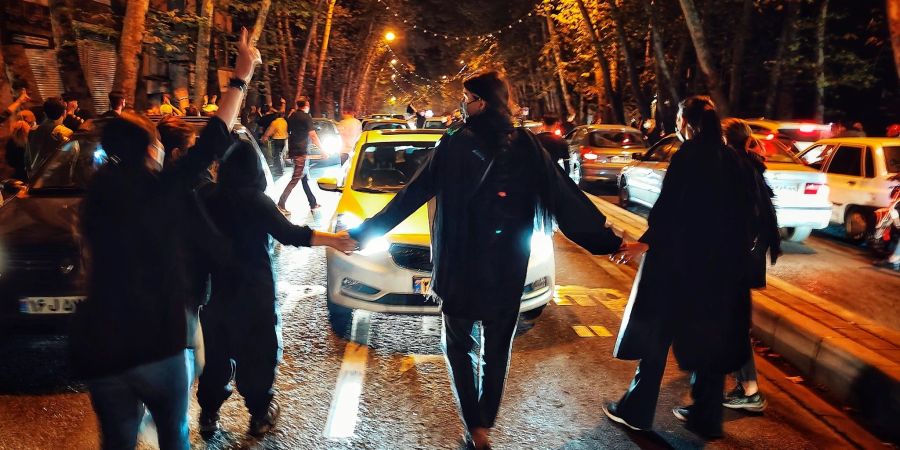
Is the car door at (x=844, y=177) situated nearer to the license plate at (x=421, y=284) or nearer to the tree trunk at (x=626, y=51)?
the license plate at (x=421, y=284)

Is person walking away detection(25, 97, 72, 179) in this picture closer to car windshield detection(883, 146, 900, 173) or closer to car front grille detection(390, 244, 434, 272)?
car front grille detection(390, 244, 434, 272)

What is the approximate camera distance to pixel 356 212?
19.5 feet

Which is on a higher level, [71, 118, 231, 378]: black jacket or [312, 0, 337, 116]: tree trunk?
[312, 0, 337, 116]: tree trunk

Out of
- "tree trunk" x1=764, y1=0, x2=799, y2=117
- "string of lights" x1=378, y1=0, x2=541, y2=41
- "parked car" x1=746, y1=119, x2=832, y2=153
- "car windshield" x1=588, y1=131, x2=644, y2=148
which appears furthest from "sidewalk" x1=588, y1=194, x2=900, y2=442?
"string of lights" x1=378, y1=0, x2=541, y2=41

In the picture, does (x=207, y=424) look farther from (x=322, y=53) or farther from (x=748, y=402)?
(x=322, y=53)

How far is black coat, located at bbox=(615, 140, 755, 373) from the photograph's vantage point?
3.69m

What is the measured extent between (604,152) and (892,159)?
258 inches

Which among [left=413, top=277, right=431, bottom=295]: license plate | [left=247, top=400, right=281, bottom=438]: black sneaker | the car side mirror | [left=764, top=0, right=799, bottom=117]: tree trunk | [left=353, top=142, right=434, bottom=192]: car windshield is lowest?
[left=247, top=400, right=281, bottom=438]: black sneaker

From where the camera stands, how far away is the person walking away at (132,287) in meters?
2.45

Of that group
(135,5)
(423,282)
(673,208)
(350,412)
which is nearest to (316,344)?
(423,282)

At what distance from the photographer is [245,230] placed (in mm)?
3586

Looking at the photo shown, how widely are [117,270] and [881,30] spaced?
24.4m

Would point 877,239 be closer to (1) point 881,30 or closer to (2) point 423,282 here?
(2) point 423,282

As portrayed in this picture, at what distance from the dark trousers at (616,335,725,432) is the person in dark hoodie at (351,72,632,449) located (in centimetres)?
77
